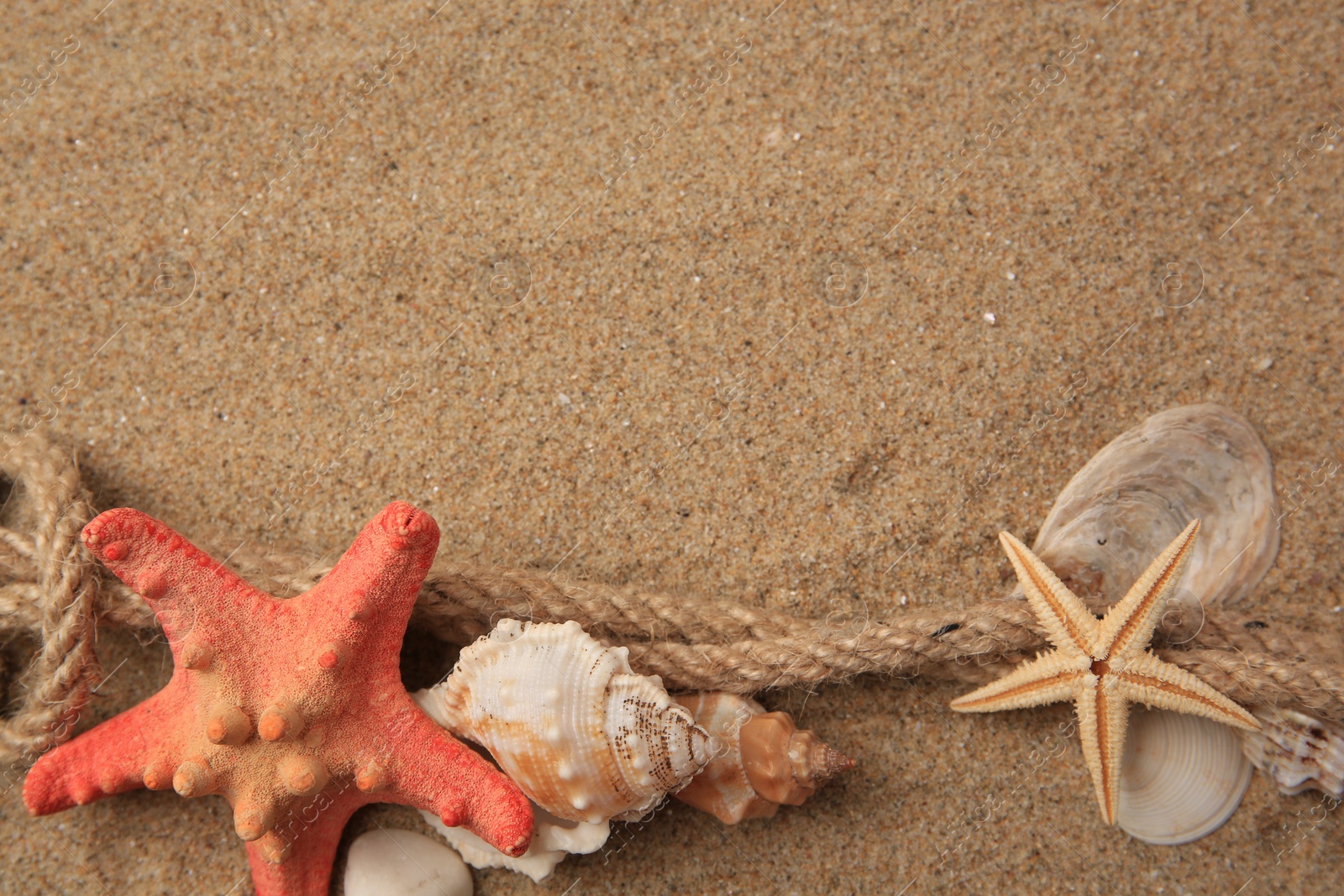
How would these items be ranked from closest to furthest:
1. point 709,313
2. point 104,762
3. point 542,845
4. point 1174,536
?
point 104,762 < point 542,845 < point 1174,536 < point 709,313

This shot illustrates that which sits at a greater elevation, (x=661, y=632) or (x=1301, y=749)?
(x=661, y=632)

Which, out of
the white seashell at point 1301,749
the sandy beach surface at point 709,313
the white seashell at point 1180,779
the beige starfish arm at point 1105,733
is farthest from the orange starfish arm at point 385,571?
the white seashell at point 1301,749

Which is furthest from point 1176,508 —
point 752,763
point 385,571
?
point 385,571

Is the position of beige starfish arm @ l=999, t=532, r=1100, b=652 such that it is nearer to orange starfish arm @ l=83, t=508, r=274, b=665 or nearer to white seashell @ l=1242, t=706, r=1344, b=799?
white seashell @ l=1242, t=706, r=1344, b=799

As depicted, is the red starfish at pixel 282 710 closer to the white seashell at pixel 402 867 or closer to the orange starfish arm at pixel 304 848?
the orange starfish arm at pixel 304 848

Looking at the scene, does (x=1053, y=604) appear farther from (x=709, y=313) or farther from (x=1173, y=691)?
(x=709, y=313)

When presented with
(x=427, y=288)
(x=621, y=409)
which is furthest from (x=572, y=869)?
(x=427, y=288)

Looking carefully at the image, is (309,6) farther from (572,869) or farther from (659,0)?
(572,869)
